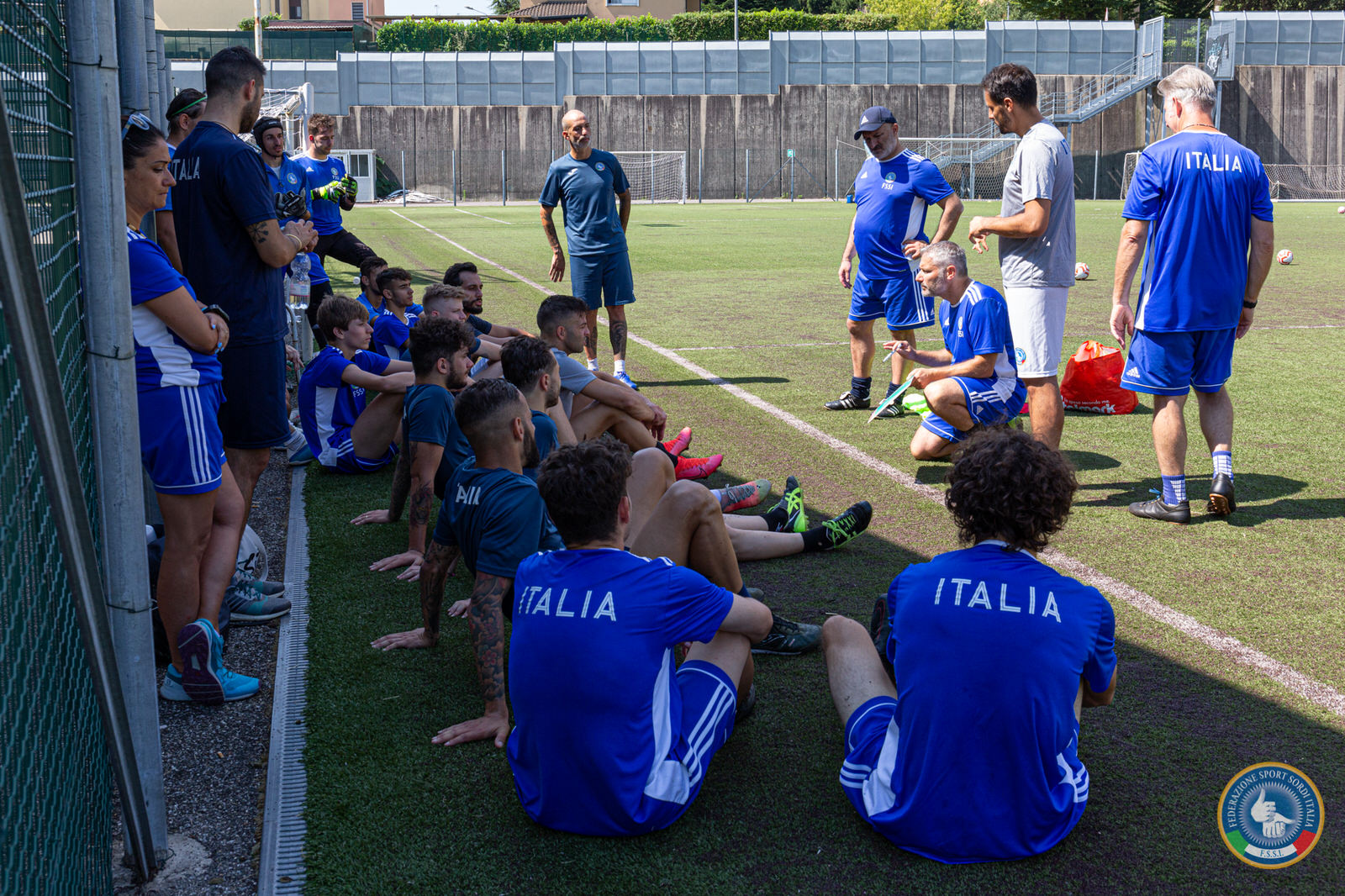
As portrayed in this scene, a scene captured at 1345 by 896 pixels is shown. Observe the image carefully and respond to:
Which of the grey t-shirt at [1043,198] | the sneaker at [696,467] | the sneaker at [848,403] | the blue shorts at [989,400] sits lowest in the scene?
the sneaker at [696,467]

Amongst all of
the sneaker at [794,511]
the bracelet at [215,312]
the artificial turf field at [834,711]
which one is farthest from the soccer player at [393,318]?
the bracelet at [215,312]

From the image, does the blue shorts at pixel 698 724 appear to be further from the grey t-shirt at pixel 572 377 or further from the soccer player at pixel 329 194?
the soccer player at pixel 329 194

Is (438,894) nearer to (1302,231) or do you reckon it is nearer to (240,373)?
(240,373)

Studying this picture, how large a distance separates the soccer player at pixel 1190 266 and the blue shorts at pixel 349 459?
14.3 feet

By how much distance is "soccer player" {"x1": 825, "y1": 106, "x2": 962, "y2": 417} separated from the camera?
8.21 metres

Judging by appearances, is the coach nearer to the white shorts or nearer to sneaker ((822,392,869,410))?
the white shorts

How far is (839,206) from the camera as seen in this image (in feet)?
139

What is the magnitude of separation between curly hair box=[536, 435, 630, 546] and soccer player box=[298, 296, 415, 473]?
3.60 m

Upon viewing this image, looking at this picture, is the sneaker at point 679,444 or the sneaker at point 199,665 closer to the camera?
the sneaker at point 199,665

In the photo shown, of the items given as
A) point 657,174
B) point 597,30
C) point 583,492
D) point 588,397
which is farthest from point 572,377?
point 597,30

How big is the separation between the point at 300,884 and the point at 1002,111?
5.08 metres

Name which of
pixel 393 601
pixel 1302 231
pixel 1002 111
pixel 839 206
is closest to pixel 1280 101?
Result: pixel 839 206

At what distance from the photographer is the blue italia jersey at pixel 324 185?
32.9 ft

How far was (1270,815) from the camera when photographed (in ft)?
10.1
